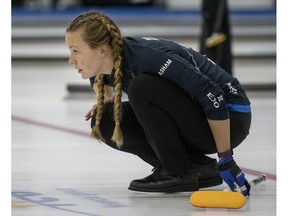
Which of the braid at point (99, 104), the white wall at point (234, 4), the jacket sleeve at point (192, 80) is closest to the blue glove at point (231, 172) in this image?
the jacket sleeve at point (192, 80)

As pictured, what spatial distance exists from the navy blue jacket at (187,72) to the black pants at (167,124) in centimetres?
4

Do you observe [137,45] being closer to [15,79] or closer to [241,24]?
[15,79]

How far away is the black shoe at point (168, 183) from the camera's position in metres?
3.11

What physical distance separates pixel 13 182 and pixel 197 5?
797cm

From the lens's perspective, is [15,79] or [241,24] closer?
[15,79]

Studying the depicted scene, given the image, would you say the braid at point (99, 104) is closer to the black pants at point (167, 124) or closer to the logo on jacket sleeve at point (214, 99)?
the black pants at point (167, 124)

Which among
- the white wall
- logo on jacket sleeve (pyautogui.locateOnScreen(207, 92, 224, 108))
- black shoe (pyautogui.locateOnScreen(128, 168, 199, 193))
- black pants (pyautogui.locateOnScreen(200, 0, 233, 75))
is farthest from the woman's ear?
the white wall

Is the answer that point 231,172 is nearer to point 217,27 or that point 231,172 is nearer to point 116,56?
point 116,56

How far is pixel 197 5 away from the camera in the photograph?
36.4 feet

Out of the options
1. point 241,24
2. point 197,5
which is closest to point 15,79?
point 241,24

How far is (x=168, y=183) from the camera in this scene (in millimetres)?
3111

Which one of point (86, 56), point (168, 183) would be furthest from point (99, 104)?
point (168, 183)

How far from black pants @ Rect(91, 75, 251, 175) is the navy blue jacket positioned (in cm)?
4
